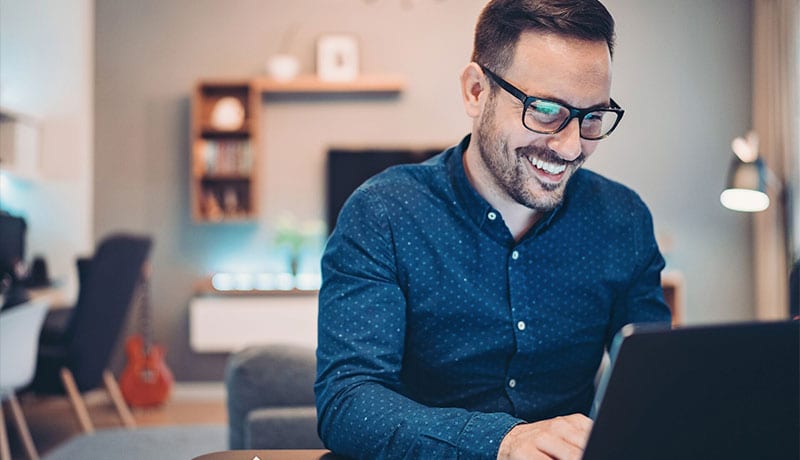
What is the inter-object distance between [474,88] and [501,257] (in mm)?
245

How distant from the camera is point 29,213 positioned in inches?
86.6

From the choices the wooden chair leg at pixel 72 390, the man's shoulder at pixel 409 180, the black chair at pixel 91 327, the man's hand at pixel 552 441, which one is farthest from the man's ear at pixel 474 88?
the wooden chair leg at pixel 72 390

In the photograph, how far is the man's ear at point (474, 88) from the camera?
1168mm

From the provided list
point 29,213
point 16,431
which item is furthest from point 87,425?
point 29,213

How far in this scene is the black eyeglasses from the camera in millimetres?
1055

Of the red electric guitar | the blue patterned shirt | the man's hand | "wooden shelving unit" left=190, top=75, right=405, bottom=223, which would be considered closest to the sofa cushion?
the blue patterned shirt

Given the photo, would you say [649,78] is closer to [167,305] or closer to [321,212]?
[321,212]

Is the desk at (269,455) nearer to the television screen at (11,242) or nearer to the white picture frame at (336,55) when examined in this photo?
the television screen at (11,242)

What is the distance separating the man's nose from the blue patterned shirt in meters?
0.17

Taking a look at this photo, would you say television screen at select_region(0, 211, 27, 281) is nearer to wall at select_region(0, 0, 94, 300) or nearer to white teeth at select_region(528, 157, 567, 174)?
wall at select_region(0, 0, 94, 300)

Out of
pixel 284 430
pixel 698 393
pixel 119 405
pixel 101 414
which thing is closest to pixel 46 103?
pixel 284 430

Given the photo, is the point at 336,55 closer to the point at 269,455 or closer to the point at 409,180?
the point at 409,180

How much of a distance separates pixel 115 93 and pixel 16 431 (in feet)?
7.02

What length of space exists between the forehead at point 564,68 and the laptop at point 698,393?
0.50 metres
